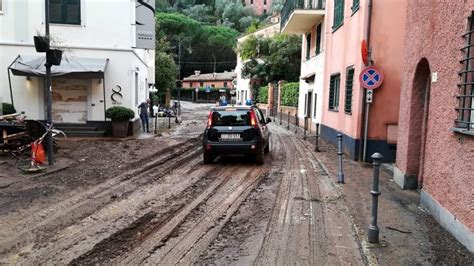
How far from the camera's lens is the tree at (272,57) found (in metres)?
39.8

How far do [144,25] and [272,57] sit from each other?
23.3 meters

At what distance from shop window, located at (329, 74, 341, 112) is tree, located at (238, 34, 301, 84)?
71.0 ft

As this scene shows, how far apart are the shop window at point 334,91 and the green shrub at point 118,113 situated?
8241 mm

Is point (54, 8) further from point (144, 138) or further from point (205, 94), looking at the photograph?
point (205, 94)

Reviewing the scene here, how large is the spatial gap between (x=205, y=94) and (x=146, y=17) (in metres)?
61.7

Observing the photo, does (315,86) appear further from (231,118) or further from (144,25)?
(231,118)

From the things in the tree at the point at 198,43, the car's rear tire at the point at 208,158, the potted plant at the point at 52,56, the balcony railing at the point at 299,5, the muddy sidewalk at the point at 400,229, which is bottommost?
the muddy sidewalk at the point at 400,229

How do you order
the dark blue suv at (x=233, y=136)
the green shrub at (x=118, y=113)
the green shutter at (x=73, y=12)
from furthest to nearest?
1. the green shutter at (x=73, y=12)
2. the green shrub at (x=118, y=113)
3. the dark blue suv at (x=233, y=136)

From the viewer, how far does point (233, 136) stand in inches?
459

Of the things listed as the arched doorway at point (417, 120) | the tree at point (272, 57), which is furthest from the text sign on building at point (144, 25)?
the tree at point (272, 57)

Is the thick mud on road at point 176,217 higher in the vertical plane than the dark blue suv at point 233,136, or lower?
lower

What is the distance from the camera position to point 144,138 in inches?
701

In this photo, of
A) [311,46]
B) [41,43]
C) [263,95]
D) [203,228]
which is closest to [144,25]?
[41,43]

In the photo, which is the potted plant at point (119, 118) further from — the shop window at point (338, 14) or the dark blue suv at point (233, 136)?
the shop window at point (338, 14)
